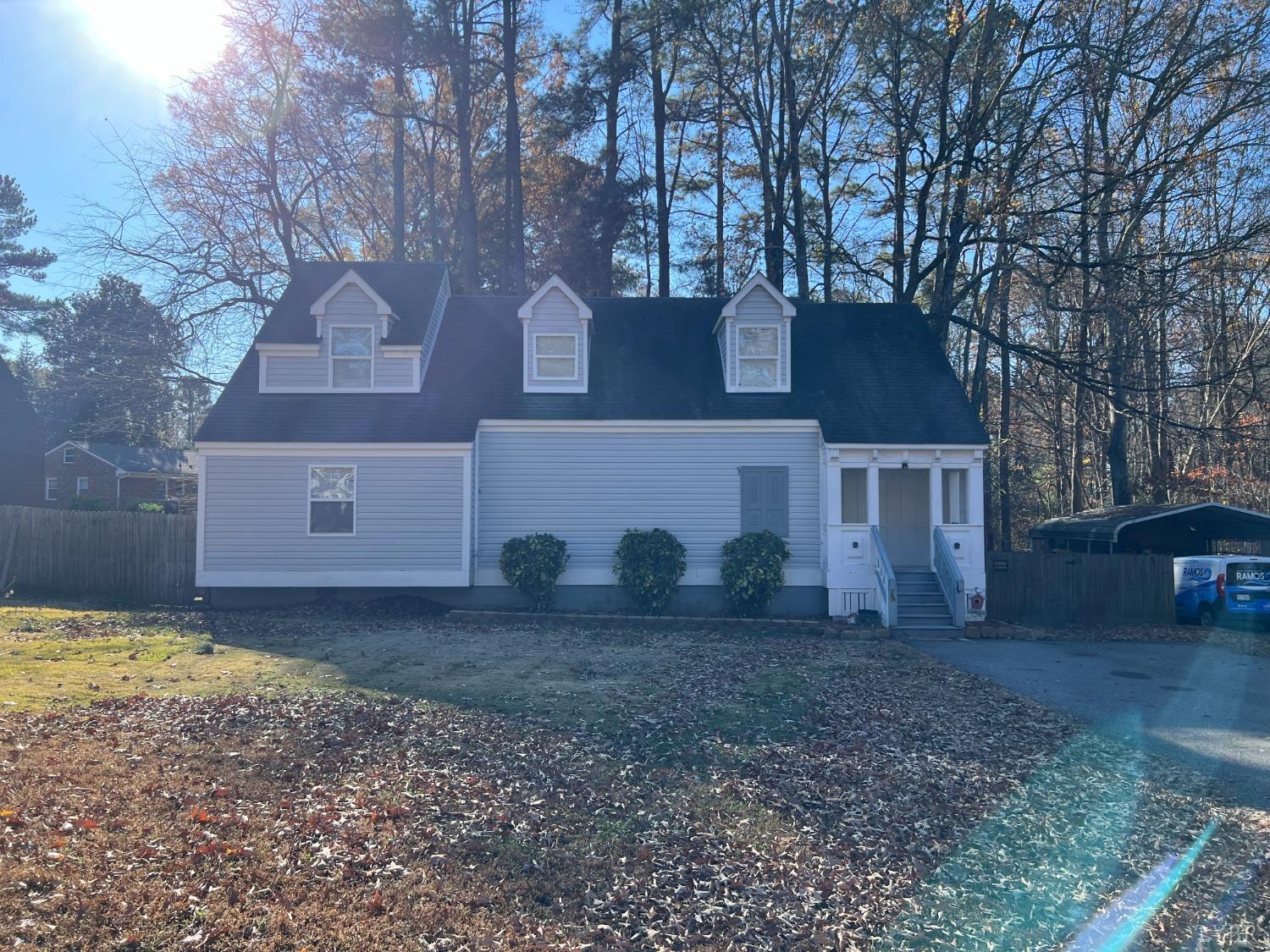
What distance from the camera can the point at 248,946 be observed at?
13.2ft

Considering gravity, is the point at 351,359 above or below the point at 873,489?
above

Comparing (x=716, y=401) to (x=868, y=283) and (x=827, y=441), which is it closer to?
(x=827, y=441)

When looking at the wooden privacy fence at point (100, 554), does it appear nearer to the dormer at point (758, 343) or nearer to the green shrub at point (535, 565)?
the green shrub at point (535, 565)

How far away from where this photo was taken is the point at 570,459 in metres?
17.9

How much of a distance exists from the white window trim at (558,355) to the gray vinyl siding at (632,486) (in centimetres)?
140

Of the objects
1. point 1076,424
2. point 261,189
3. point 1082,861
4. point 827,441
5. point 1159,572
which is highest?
point 261,189

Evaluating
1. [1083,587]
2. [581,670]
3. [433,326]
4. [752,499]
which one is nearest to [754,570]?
[752,499]

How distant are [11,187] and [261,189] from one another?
2272 centimetres

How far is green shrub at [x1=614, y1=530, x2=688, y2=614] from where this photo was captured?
16859 mm

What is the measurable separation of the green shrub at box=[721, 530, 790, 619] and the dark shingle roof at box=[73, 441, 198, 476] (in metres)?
32.7

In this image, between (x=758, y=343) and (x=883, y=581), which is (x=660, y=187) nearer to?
(x=758, y=343)

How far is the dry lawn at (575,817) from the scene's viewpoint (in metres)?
4.44

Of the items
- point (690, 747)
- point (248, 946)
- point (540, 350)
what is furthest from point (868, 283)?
point (248, 946)

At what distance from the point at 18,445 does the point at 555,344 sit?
99.0 feet
